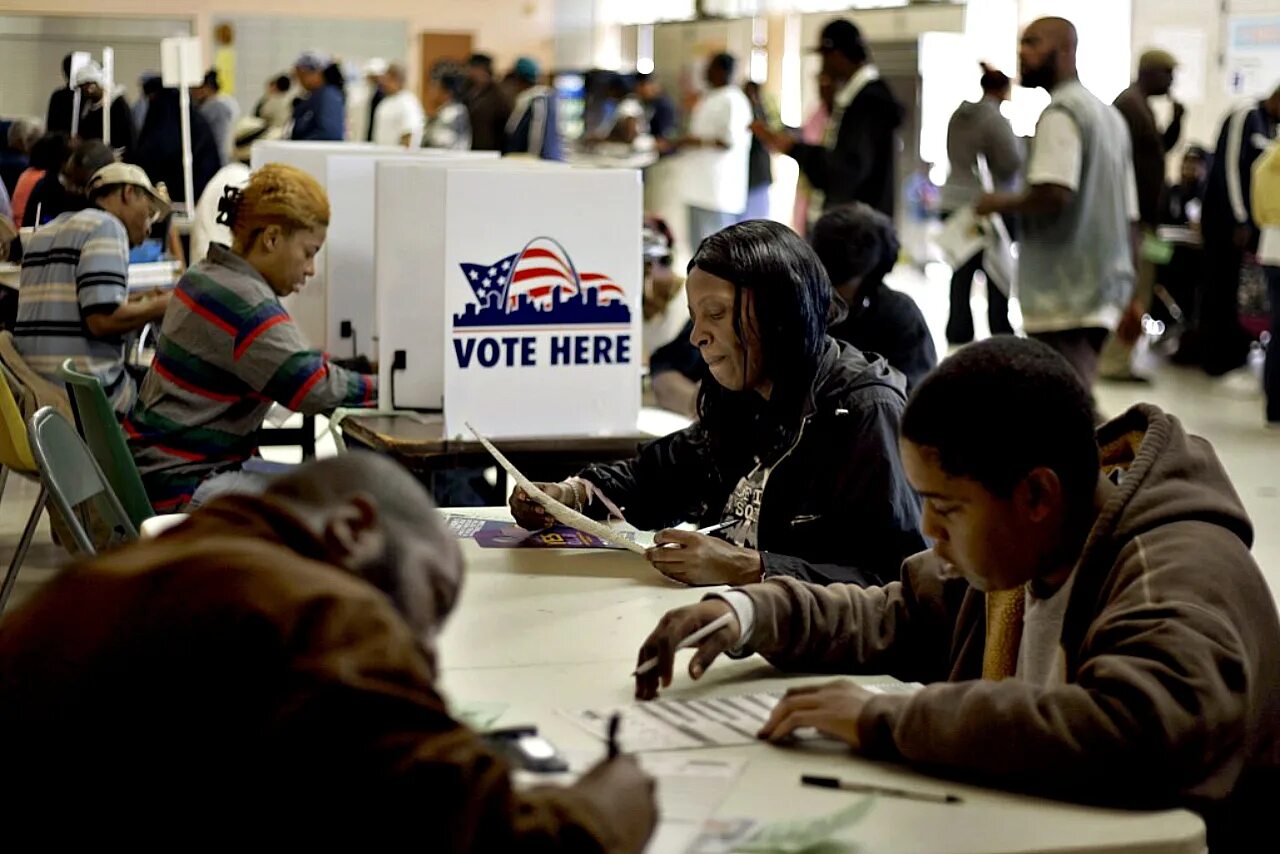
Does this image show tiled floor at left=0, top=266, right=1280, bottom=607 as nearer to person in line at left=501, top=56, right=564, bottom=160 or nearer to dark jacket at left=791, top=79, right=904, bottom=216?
dark jacket at left=791, top=79, right=904, bottom=216

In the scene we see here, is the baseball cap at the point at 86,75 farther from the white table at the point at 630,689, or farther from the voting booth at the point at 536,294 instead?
the white table at the point at 630,689

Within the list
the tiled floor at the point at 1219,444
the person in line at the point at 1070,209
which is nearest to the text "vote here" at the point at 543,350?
the tiled floor at the point at 1219,444

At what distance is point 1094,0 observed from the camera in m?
12.9

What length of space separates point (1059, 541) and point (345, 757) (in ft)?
3.31

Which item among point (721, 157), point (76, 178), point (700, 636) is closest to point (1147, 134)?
point (721, 157)

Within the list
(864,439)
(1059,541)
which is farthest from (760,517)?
(1059,541)

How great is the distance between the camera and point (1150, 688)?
1.60m

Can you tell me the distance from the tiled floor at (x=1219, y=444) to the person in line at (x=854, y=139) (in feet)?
4.89

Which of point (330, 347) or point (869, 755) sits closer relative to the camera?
point (869, 755)

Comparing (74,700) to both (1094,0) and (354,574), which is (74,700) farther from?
(1094,0)

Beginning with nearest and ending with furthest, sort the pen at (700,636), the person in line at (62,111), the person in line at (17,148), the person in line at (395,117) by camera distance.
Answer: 1. the pen at (700,636)
2. the person in line at (17,148)
3. the person in line at (62,111)
4. the person in line at (395,117)

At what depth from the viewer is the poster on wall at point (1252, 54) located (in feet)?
38.2

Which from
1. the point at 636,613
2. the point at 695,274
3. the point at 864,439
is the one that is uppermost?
the point at 695,274

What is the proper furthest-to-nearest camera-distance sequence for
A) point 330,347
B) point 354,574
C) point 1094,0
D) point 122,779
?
point 1094,0, point 330,347, point 354,574, point 122,779
